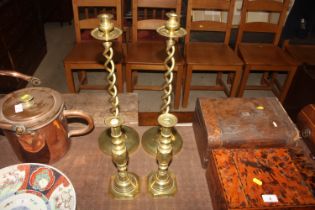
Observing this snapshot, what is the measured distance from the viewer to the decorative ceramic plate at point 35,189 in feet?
2.52

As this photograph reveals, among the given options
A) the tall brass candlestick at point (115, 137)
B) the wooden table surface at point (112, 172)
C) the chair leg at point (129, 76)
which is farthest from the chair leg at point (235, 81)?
the tall brass candlestick at point (115, 137)

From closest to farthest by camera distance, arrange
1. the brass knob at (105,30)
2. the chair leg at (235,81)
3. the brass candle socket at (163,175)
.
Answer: the brass knob at (105,30)
the brass candle socket at (163,175)
the chair leg at (235,81)

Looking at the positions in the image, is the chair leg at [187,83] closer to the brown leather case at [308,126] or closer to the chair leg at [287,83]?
the chair leg at [287,83]

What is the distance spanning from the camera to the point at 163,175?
0.85m

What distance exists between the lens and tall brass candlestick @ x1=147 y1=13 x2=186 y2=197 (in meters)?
0.62

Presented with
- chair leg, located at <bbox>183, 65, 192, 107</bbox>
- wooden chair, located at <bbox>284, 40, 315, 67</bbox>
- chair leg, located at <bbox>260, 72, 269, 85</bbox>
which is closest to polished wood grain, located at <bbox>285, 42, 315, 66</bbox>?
wooden chair, located at <bbox>284, 40, 315, 67</bbox>

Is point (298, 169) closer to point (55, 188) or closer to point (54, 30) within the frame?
point (55, 188)

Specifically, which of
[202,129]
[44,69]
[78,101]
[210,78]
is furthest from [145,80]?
[202,129]

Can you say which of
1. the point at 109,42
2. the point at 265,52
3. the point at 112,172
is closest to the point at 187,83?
the point at 265,52

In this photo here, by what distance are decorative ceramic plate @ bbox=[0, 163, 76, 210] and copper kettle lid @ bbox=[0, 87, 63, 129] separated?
0.16 meters

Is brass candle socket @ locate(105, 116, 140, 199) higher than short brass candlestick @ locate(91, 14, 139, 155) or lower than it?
lower

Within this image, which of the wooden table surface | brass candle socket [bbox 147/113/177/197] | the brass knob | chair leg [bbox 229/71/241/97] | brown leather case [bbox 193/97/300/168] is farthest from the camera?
chair leg [bbox 229/71/241/97]

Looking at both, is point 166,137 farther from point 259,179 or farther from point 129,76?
point 129,76

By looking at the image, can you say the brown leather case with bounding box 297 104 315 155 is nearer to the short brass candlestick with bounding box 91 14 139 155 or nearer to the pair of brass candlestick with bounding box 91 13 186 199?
the pair of brass candlestick with bounding box 91 13 186 199
